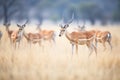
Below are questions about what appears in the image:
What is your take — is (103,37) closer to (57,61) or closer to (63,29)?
(63,29)

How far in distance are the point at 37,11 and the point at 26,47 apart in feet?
1.22

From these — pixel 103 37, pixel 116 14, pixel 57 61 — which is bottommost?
pixel 57 61

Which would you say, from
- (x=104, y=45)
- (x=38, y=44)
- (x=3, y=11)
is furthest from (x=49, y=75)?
(x=3, y=11)

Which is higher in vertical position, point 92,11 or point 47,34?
point 92,11

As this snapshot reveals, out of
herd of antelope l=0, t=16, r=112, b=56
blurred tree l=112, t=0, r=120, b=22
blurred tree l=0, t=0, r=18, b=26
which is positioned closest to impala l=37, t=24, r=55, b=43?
herd of antelope l=0, t=16, r=112, b=56

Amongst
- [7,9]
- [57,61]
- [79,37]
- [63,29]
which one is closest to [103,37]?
[79,37]

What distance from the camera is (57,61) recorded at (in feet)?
8.46

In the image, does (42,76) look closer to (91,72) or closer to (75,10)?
(91,72)

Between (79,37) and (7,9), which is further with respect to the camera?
(7,9)

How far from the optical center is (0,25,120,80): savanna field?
2.50 metres

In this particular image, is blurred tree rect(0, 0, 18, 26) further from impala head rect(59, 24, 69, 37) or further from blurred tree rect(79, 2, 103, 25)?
blurred tree rect(79, 2, 103, 25)

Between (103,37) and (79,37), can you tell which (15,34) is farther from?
(103,37)

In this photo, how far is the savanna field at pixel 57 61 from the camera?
2504 mm

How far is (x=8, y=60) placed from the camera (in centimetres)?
267
